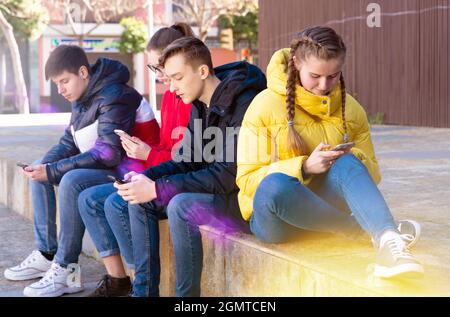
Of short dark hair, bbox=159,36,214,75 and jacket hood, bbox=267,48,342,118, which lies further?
short dark hair, bbox=159,36,214,75

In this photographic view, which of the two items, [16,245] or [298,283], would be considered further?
[16,245]

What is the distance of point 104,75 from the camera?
4344 mm

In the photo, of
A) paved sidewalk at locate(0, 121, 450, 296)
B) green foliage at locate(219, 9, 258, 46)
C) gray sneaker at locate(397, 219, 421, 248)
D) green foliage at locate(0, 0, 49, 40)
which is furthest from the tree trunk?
gray sneaker at locate(397, 219, 421, 248)

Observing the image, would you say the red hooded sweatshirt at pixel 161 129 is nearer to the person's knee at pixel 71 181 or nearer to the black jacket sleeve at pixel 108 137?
the black jacket sleeve at pixel 108 137

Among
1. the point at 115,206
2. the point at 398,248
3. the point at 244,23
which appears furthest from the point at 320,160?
the point at 244,23

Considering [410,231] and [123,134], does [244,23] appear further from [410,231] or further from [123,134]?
[410,231]

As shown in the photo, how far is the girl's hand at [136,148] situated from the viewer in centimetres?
404

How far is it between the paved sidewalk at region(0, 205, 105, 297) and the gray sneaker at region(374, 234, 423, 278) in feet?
6.62

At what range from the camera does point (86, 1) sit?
Answer: 114 feet

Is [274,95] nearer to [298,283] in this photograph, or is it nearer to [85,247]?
[298,283]

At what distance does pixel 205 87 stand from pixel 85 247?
7.03ft

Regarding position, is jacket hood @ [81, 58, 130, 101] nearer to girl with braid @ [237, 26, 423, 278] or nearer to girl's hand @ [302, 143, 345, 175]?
girl with braid @ [237, 26, 423, 278]

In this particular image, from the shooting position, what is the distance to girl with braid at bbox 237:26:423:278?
Answer: 2941 mm
